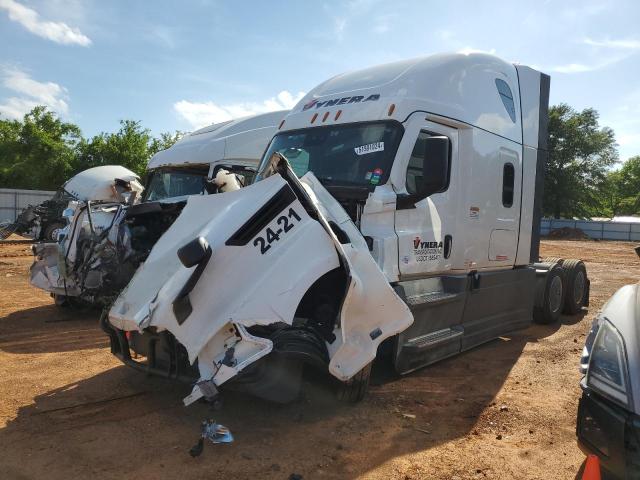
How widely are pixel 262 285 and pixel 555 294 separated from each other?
6.32m

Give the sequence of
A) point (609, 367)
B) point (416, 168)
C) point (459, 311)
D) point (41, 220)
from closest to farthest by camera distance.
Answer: point (609, 367)
point (416, 168)
point (459, 311)
point (41, 220)

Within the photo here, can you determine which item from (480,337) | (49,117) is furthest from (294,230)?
(49,117)

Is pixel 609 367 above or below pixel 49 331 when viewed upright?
above

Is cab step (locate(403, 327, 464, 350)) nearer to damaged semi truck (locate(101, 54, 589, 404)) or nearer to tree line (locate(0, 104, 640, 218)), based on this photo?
damaged semi truck (locate(101, 54, 589, 404))

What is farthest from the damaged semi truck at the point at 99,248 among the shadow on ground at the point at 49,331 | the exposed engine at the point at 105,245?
the shadow on ground at the point at 49,331

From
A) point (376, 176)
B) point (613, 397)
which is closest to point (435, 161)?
point (376, 176)

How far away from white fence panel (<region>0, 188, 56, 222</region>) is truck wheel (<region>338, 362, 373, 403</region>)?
2624 cm

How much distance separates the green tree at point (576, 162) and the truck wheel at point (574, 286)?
4025 cm

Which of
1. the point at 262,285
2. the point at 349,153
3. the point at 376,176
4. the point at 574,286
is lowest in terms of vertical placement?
the point at 574,286

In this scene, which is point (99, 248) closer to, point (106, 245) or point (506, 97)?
point (106, 245)

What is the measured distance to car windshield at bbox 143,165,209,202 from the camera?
1013cm

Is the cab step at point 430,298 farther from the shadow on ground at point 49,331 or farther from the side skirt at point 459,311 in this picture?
the shadow on ground at point 49,331

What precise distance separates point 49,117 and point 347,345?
121 feet

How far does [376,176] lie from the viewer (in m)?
4.72
